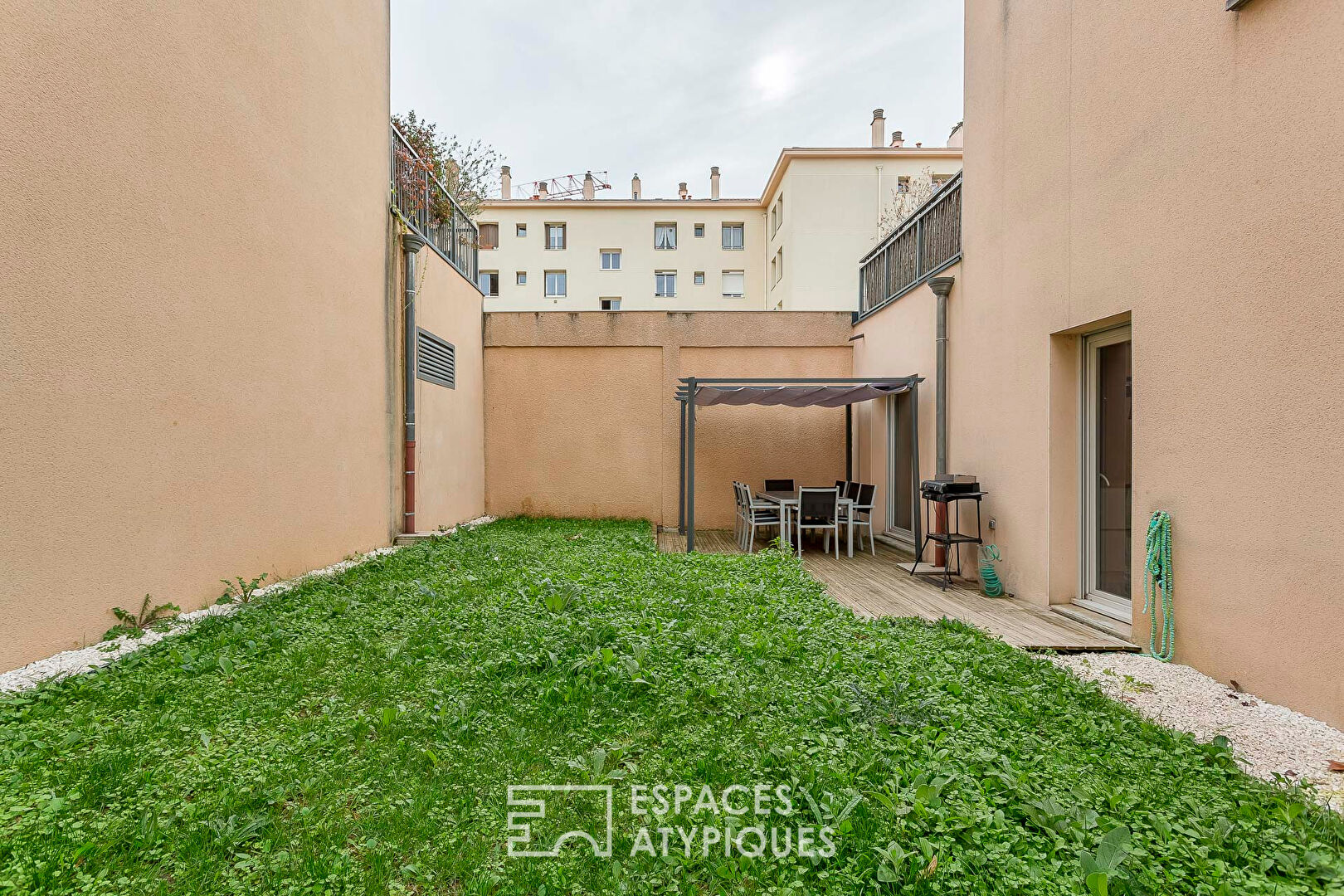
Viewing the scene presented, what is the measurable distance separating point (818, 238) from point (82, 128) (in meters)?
17.8

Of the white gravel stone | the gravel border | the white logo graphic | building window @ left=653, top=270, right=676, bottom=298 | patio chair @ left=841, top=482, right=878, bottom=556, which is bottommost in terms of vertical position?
the white gravel stone

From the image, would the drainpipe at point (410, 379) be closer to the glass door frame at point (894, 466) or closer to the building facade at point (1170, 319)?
the building facade at point (1170, 319)

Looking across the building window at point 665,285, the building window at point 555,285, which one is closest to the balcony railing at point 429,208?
the building window at point 555,285

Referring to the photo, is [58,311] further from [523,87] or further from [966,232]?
[523,87]

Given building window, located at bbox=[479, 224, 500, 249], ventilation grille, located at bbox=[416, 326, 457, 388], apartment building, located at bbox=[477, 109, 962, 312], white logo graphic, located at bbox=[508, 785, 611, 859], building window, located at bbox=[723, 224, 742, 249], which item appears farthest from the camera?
building window, located at bbox=[479, 224, 500, 249]

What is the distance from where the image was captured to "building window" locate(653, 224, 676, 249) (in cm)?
2341

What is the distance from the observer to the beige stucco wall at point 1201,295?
112 inches

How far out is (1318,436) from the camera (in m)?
2.83

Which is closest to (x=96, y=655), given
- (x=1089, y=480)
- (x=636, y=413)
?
(x=1089, y=480)

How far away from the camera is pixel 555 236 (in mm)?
23469

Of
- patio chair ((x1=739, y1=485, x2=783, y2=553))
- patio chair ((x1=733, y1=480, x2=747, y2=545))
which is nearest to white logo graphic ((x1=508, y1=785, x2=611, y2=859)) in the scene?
patio chair ((x1=739, y1=485, x2=783, y2=553))

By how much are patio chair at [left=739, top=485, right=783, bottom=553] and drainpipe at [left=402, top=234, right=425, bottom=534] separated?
156 inches

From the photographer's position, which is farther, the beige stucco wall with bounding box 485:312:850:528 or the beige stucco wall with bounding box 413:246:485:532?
the beige stucco wall with bounding box 485:312:850:528

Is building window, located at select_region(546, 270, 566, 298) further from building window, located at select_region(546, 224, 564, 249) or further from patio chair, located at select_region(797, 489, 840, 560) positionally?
patio chair, located at select_region(797, 489, 840, 560)
